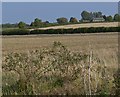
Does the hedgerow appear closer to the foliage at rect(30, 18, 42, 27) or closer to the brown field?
the foliage at rect(30, 18, 42, 27)

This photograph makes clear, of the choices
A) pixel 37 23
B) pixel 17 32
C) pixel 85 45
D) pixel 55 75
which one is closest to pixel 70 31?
pixel 17 32

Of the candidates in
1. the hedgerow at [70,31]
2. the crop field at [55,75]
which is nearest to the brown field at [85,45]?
the crop field at [55,75]

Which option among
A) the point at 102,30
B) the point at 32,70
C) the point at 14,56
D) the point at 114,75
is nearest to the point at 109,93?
the point at 114,75

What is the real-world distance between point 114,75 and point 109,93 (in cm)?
49

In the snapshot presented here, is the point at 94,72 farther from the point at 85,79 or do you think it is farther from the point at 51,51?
the point at 51,51

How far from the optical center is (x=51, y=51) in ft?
26.9

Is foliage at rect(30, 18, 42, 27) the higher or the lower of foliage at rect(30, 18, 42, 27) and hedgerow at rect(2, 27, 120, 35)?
the higher

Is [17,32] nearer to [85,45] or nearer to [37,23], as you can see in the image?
[37,23]

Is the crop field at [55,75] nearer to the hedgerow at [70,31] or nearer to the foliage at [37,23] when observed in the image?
the hedgerow at [70,31]

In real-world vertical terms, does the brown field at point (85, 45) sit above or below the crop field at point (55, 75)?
below

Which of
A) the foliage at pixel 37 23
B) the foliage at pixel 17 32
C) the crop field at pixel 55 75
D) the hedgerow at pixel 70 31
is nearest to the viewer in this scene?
the crop field at pixel 55 75

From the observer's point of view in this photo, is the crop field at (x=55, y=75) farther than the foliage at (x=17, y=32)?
No

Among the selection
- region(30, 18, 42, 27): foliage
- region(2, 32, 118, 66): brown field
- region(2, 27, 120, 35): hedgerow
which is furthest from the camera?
region(30, 18, 42, 27): foliage

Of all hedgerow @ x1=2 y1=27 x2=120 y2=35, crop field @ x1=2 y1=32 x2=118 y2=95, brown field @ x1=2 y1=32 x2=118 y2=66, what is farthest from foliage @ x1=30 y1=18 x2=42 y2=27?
crop field @ x1=2 y1=32 x2=118 y2=95
